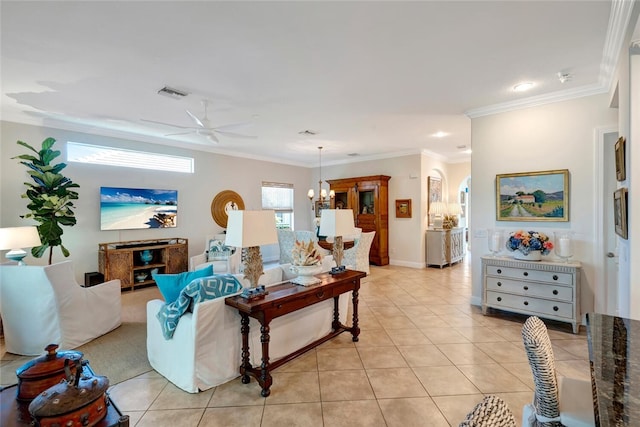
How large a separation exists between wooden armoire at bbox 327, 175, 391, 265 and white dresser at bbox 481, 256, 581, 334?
341 cm

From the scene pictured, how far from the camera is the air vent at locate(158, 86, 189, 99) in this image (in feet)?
11.0

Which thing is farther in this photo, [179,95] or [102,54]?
[179,95]

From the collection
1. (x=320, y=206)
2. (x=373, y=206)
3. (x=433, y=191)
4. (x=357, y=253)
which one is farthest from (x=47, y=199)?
(x=433, y=191)

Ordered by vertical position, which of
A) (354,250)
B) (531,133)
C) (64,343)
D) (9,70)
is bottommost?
(64,343)

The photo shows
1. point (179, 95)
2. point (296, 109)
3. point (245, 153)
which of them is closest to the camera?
point (179, 95)

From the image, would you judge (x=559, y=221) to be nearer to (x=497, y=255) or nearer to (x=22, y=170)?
(x=497, y=255)

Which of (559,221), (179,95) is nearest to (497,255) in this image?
(559,221)

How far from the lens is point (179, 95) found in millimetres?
3521

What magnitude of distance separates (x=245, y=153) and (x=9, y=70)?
14.7 feet

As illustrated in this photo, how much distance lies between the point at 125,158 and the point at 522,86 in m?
6.26

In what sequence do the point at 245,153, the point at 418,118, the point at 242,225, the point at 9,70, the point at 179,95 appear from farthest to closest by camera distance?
1. the point at 245,153
2. the point at 418,118
3. the point at 179,95
4. the point at 9,70
5. the point at 242,225

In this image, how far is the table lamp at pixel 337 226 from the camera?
3.15m

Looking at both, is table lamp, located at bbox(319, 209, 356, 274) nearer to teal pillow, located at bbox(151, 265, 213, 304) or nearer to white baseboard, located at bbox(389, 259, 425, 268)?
teal pillow, located at bbox(151, 265, 213, 304)

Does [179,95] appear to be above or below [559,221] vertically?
above
